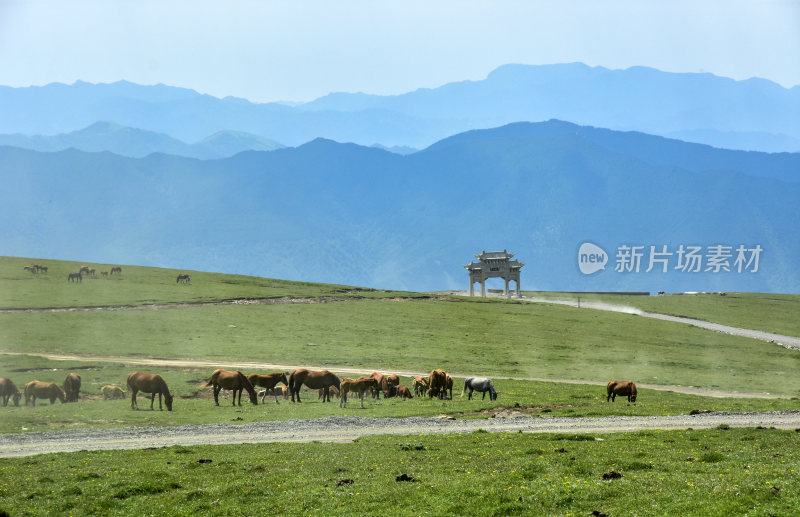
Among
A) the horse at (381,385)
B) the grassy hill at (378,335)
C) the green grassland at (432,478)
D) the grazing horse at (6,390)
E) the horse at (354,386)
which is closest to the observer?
the green grassland at (432,478)

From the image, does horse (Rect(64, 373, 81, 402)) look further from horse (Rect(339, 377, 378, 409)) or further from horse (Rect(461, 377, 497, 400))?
horse (Rect(461, 377, 497, 400))

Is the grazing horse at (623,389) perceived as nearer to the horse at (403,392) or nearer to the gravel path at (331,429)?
the gravel path at (331,429)

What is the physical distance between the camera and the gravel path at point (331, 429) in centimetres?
3372

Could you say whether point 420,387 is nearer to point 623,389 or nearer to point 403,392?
point 403,392

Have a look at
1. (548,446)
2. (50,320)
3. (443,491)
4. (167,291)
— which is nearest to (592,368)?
(548,446)

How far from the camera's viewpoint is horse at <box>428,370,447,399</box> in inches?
2058

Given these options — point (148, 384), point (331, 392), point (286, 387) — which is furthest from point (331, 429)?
point (286, 387)

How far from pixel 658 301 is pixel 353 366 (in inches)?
4424

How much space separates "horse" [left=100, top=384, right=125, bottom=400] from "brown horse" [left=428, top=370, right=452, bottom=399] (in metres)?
22.4

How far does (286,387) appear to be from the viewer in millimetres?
56375

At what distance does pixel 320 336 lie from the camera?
88.4m

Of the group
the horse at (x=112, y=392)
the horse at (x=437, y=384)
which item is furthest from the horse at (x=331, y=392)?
the horse at (x=112, y=392)

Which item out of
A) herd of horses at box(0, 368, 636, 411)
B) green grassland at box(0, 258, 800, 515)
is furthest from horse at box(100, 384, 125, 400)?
green grassland at box(0, 258, 800, 515)

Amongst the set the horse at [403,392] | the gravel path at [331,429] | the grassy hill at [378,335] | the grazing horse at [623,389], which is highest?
the grassy hill at [378,335]
